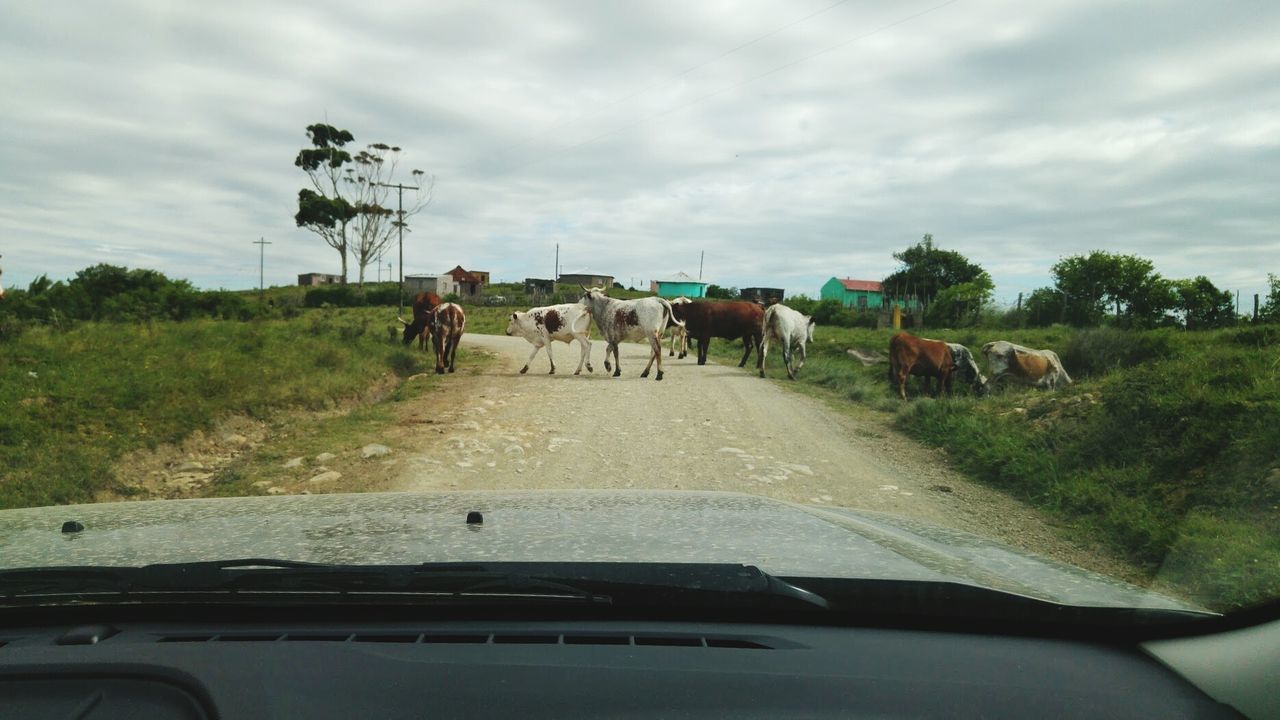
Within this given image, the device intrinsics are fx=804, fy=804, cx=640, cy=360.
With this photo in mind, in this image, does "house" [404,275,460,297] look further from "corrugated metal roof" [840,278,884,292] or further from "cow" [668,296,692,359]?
"cow" [668,296,692,359]

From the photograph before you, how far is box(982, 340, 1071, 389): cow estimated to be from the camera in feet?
51.9

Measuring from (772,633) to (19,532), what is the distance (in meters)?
2.81

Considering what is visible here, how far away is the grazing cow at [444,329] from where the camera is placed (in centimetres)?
1627

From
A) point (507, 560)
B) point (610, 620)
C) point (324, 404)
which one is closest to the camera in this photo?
point (610, 620)

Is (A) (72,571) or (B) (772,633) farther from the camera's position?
(A) (72,571)

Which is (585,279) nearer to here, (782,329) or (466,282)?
(466,282)

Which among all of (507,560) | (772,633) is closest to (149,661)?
(507,560)

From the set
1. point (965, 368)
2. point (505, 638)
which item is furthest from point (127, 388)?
point (965, 368)

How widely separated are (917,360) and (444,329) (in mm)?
9433

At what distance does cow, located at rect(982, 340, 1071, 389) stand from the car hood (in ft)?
44.9

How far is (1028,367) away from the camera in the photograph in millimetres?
15859

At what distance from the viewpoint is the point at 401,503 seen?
362 centimetres

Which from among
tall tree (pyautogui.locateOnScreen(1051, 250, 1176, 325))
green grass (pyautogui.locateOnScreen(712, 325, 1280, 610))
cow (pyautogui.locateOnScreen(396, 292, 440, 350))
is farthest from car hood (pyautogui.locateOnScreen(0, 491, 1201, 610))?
tall tree (pyautogui.locateOnScreen(1051, 250, 1176, 325))

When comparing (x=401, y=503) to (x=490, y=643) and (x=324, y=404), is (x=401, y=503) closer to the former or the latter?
(x=490, y=643)
